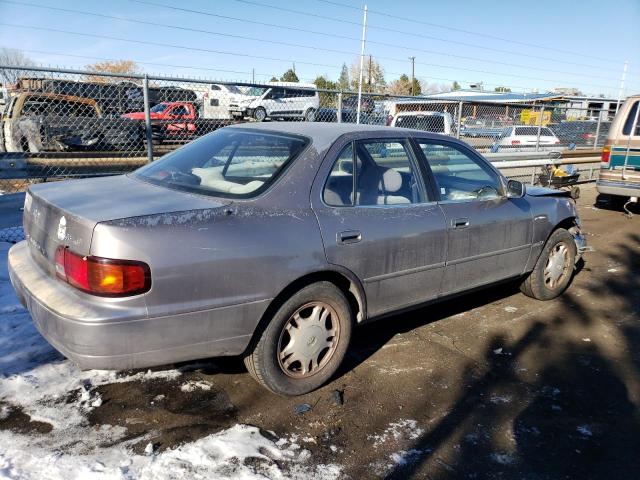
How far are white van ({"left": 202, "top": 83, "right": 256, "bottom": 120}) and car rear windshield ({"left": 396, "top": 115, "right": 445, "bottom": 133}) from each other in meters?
3.27

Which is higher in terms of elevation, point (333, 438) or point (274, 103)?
point (274, 103)

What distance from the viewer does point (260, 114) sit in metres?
9.99

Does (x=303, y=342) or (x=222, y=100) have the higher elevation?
(x=222, y=100)

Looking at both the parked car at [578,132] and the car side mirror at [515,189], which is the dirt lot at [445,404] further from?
the parked car at [578,132]

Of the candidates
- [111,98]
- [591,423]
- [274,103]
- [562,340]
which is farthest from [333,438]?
[274,103]

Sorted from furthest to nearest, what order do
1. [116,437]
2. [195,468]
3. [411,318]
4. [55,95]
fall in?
[55,95], [411,318], [116,437], [195,468]

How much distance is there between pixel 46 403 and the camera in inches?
116

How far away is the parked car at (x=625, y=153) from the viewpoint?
8.86m

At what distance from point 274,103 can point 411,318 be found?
22.4 ft

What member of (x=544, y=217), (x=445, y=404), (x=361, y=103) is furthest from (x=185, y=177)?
(x=361, y=103)

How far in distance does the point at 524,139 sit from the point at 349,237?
11.1 m

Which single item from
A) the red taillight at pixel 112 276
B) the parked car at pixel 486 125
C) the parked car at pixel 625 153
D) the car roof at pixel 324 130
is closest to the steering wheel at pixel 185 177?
the car roof at pixel 324 130

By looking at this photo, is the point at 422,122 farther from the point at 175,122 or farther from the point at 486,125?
the point at 175,122

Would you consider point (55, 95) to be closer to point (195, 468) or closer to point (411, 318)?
point (411, 318)
